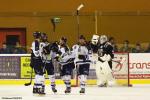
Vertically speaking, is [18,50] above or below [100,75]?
above

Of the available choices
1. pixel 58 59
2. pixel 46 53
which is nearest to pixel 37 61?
pixel 46 53

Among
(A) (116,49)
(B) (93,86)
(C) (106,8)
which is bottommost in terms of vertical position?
(B) (93,86)

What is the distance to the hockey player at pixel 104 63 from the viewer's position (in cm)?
1686

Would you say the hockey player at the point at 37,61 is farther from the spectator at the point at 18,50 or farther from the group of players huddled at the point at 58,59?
the spectator at the point at 18,50

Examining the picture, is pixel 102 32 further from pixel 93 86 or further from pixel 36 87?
pixel 36 87

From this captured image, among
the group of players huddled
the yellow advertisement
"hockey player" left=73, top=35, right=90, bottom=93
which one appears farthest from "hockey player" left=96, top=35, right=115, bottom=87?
"hockey player" left=73, top=35, right=90, bottom=93

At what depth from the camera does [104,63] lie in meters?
17.0

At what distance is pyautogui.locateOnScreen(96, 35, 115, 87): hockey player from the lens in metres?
16.9

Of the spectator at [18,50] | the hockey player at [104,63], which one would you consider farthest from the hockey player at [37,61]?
the spectator at [18,50]

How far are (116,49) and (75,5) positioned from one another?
18.8ft

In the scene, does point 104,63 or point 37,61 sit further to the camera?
point 104,63

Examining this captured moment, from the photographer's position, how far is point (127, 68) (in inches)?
707

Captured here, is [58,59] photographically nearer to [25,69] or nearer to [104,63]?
[104,63]

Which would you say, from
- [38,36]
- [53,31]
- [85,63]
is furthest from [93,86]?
[53,31]
